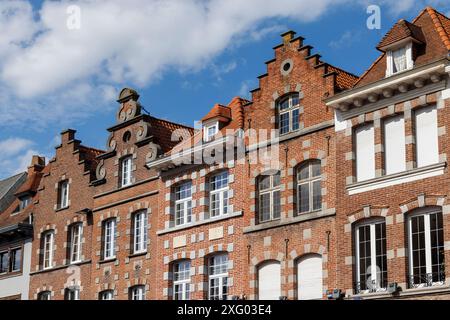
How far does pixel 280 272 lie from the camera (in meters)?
28.1

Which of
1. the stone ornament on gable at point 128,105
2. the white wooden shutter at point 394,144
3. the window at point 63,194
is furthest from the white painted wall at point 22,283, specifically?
the white wooden shutter at point 394,144

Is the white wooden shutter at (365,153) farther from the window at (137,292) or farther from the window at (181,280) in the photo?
the window at (137,292)

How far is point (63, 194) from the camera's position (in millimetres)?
39594

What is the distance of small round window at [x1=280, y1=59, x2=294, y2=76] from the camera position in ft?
96.1

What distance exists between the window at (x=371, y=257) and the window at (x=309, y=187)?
2137 millimetres

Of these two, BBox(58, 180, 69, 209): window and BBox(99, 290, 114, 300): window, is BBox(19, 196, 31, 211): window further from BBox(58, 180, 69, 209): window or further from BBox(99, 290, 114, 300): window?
BBox(99, 290, 114, 300): window

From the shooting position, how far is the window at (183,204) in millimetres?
32594

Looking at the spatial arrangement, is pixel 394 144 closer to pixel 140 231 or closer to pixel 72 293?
pixel 140 231

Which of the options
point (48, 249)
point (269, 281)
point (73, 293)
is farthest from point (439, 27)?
point (48, 249)

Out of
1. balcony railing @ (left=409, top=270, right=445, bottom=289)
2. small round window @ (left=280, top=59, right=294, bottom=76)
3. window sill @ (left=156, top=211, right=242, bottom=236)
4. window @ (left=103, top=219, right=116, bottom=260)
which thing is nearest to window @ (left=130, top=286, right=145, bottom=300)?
window @ (left=103, top=219, right=116, bottom=260)
